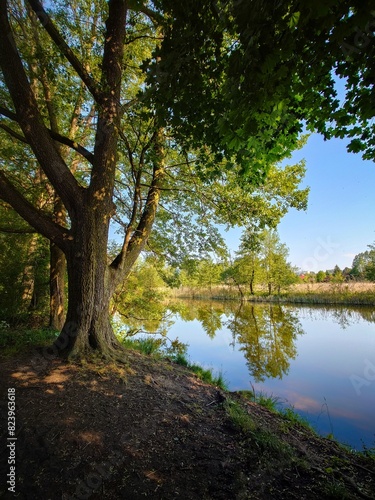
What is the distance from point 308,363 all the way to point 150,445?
26.9 ft

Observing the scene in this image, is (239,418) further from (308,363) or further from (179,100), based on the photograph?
(308,363)

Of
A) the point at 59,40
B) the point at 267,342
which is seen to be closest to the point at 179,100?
the point at 59,40

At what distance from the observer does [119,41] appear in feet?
14.6

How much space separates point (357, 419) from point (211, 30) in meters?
7.80

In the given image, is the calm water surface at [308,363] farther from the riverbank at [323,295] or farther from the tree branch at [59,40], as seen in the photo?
the tree branch at [59,40]

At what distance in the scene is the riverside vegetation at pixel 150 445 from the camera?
76.9 inches

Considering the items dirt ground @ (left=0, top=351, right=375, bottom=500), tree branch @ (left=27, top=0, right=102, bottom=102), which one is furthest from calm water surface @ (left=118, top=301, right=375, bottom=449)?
tree branch @ (left=27, top=0, right=102, bottom=102)

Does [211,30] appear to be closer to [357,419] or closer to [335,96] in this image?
[335,96]

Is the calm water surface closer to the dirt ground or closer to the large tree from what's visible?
the dirt ground

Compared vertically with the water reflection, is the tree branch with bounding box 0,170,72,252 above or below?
above

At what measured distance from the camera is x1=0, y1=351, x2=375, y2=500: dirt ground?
194 centimetres

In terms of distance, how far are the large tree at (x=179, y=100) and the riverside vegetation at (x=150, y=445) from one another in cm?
83

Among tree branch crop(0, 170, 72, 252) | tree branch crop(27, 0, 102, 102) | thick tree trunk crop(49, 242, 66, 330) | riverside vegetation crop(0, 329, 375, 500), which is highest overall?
tree branch crop(27, 0, 102, 102)

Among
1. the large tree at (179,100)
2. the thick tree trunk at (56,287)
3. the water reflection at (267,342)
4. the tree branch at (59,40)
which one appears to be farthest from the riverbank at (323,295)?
the tree branch at (59,40)
